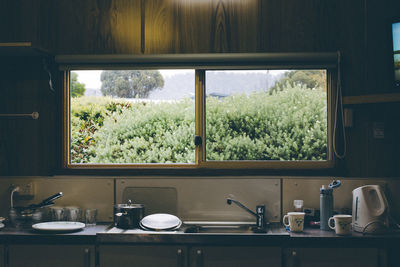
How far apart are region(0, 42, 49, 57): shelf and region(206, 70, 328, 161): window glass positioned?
4.04ft

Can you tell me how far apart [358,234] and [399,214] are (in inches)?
21.7

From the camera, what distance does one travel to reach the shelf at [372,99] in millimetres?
2371

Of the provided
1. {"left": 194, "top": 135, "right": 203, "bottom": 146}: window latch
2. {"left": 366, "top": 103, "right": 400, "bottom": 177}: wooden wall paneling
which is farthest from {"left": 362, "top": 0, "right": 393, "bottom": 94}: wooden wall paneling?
{"left": 194, "top": 135, "right": 203, "bottom": 146}: window latch

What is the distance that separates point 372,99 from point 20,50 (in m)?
2.43

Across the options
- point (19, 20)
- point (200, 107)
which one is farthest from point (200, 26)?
point (19, 20)

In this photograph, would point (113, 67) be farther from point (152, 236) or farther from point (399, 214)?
point (399, 214)

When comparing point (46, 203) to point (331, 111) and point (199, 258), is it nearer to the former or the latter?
point (199, 258)

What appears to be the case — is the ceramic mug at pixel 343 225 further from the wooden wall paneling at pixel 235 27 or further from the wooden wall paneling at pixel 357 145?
the wooden wall paneling at pixel 235 27

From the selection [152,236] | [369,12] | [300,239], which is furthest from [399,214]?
[152,236]

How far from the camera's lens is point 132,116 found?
2.93m

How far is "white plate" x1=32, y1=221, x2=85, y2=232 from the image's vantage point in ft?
7.88

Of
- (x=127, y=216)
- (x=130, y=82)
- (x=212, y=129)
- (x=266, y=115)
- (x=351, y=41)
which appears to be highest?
(x=351, y=41)

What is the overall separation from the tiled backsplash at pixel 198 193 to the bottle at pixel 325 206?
232 millimetres

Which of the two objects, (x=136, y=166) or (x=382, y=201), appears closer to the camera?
(x=382, y=201)
